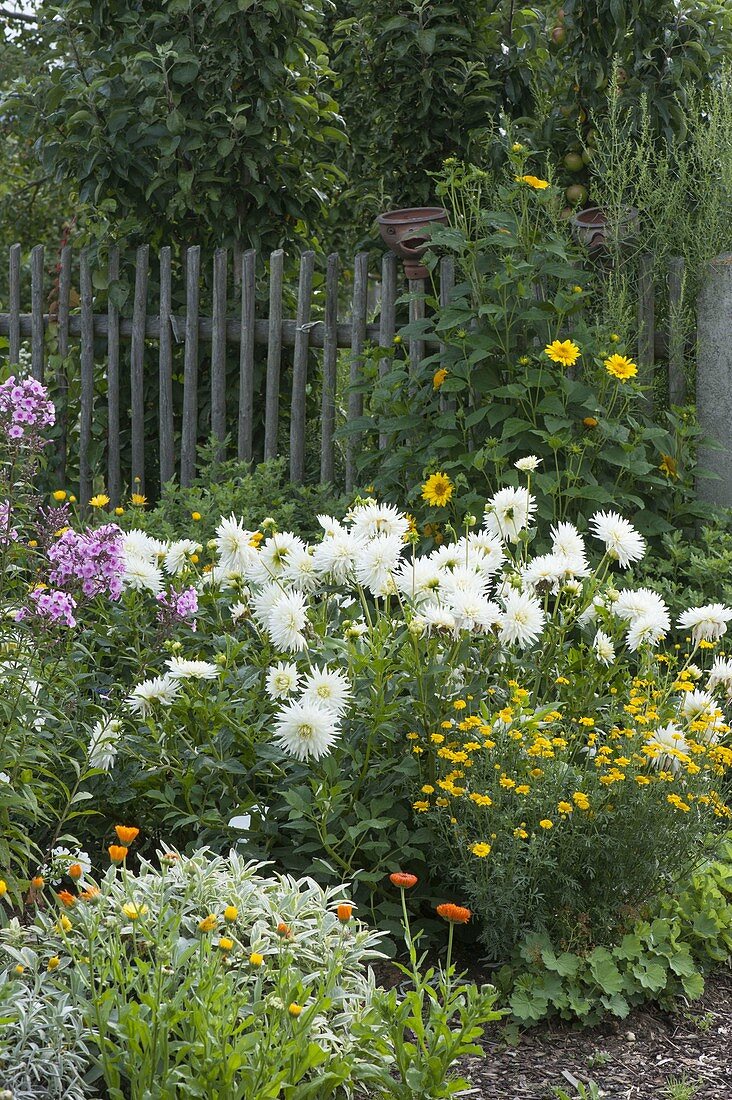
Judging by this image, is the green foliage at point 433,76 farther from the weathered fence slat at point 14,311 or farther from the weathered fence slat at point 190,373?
the weathered fence slat at point 14,311

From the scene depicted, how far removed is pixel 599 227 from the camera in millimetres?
5004

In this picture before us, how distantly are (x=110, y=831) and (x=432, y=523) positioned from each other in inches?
76.6

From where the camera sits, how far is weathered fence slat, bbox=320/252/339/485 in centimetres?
569

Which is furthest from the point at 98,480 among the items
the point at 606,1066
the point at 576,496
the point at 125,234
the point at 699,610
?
the point at 606,1066

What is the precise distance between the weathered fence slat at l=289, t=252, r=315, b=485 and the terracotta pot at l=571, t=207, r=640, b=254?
1319 mm

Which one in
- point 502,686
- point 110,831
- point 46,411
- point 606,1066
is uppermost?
point 46,411

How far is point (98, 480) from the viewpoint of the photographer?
6.56 meters

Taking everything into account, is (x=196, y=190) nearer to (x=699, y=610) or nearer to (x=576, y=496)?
(x=576, y=496)

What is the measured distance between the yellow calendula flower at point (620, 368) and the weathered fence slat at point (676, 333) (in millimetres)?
567

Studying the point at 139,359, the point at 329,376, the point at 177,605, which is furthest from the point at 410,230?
the point at 177,605

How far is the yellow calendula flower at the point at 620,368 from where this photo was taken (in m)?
4.34

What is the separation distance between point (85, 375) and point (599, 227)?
2904 mm

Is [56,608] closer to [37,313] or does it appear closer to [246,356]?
[246,356]

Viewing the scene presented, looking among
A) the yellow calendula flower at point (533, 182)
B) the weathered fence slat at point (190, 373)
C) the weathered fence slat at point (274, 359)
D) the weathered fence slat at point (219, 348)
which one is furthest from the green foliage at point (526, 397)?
the weathered fence slat at point (190, 373)
